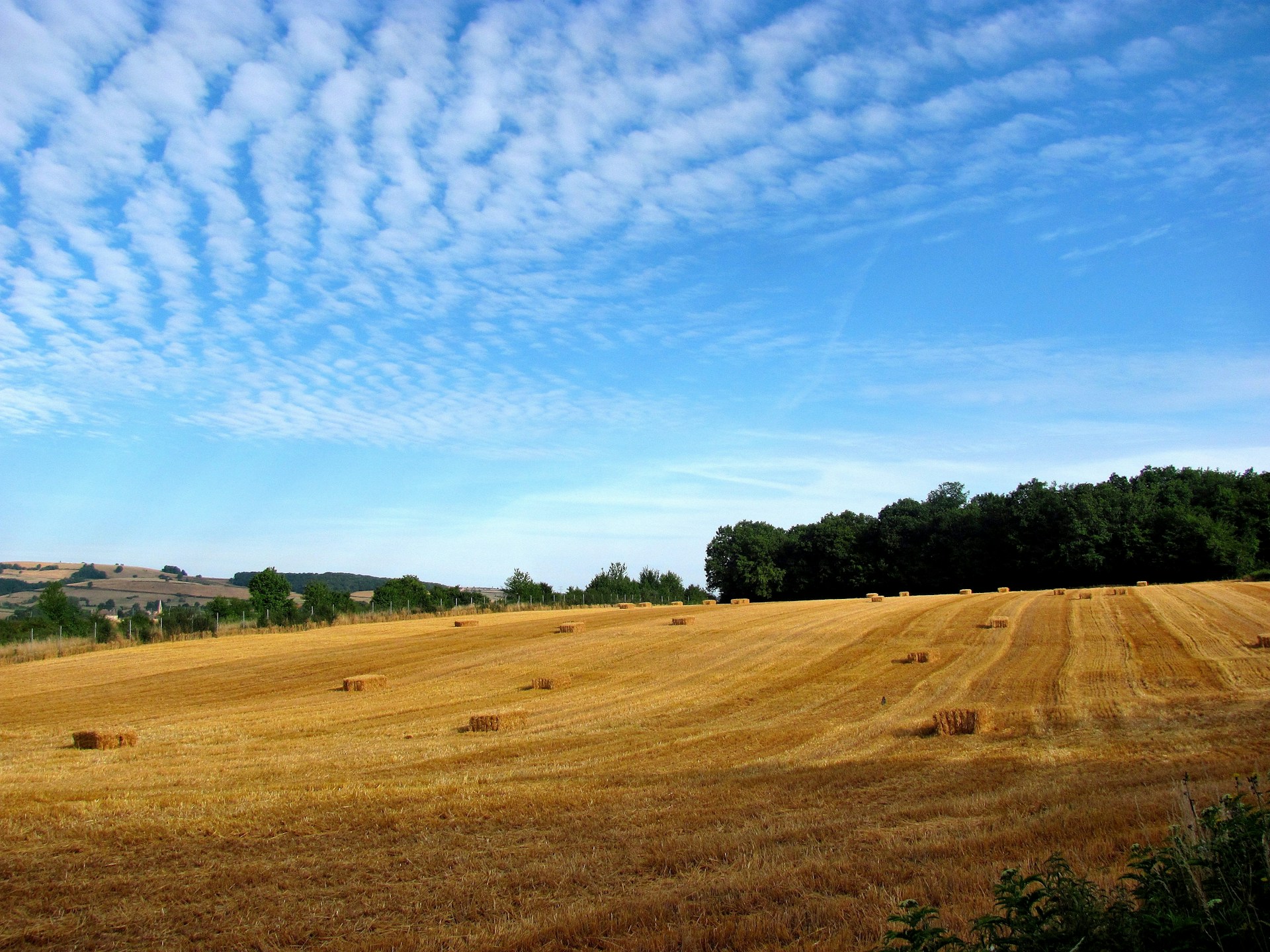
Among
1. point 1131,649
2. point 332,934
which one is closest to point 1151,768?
point 332,934

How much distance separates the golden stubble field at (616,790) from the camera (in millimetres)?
6930

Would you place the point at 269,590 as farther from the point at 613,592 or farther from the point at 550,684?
the point at 550,684

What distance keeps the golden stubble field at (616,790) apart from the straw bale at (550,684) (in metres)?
0.36

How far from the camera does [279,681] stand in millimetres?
26109

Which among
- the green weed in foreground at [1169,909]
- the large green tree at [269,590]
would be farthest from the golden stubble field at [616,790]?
the large green tree at [269,590]

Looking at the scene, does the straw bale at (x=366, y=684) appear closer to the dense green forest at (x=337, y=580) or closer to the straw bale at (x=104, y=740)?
the straw bale at (x=104, y=740)

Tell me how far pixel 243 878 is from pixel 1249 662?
2105 centimetres

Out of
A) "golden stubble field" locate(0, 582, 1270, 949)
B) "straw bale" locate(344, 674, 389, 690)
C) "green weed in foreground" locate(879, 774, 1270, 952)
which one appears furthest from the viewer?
"straw bale" locate(344, 674, 389, 690)

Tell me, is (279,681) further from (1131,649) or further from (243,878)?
Answer: (1131,649)

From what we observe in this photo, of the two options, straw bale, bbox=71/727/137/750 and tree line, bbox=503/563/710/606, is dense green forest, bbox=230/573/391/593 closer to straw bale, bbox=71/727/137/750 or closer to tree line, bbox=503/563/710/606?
tree line, bbox=503/563/710/606

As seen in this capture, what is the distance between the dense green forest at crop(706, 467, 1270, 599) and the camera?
2448 inches

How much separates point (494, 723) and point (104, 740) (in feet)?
23.8

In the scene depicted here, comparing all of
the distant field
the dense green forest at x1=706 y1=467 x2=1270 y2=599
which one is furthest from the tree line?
the distant field

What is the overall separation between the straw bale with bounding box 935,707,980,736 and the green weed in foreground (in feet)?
32.7
